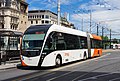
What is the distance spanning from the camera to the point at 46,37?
17.9 metres

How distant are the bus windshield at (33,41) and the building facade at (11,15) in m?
66.6

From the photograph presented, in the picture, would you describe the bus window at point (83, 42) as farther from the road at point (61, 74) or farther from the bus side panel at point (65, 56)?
the road at point (61, 74)

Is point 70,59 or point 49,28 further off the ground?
point 49,28

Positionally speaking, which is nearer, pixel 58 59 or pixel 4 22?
pixel 58 59

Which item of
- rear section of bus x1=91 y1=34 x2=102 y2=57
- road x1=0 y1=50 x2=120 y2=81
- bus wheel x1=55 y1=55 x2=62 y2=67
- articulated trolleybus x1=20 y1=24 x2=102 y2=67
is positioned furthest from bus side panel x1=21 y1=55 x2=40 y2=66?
rear section of bus x1=91 y1=34 x2=102 y2=57

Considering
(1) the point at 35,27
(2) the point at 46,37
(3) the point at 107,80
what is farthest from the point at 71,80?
(1) the point at 35,27

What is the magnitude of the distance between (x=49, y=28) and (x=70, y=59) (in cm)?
471

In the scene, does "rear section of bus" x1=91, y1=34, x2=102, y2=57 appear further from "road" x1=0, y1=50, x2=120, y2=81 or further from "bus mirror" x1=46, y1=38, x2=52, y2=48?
"bus mirror" x1=46, y1=38, x2=52, y2=48

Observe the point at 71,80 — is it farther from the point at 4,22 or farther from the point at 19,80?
the point at 4,22

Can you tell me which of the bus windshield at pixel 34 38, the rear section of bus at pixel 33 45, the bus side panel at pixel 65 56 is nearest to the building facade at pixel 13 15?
the bus side panel at pixel 65 56

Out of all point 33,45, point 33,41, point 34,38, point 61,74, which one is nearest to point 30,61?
point 33,45

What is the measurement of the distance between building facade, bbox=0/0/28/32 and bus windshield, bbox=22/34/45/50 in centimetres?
6662

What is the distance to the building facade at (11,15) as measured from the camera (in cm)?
8412

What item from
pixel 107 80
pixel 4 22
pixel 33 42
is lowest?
pixel 107 80
